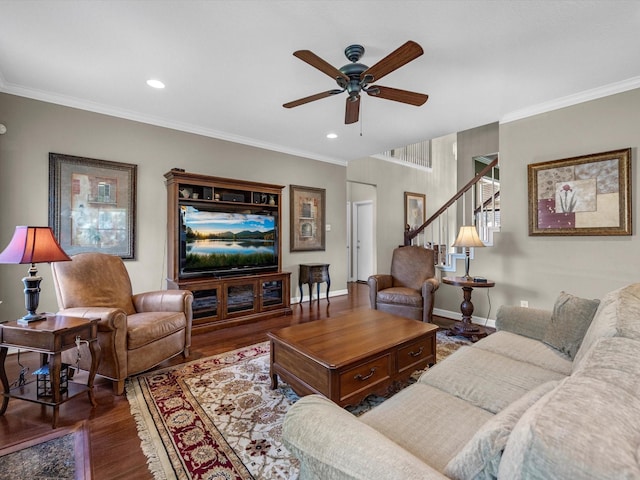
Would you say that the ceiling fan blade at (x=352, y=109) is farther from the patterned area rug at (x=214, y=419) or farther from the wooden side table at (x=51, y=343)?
the wooden side table at (x=51, y=343)

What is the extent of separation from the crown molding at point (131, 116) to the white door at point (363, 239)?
2643mm

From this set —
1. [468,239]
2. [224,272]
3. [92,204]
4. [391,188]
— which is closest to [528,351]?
[468,239]

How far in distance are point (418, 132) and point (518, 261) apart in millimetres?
2137

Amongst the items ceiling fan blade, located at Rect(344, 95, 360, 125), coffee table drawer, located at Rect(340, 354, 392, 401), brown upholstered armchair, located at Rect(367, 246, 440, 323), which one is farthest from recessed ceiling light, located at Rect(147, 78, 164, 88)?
brown upholstered armchair, located at Rect(367, 246, 440, 323)

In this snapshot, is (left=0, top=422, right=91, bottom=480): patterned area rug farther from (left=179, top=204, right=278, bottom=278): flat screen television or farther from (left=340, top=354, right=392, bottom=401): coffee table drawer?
(left=179, top=204, right=278, bottom=278): flat screen television

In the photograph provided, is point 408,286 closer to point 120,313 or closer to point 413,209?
point 120,313

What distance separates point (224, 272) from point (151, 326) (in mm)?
1679

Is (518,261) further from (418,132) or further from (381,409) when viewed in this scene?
(381,409)

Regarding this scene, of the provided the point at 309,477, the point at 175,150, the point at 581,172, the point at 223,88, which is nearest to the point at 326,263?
the point at 175,150

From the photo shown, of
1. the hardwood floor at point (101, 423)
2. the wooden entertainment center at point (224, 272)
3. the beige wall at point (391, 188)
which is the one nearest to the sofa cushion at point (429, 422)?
the hardwood floor at point (101, 423)

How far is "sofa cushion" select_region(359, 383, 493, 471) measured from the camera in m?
1.07

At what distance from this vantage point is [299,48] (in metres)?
2.40

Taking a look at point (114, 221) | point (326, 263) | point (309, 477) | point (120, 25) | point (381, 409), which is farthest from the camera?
point (326, 263)

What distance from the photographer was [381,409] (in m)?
1.36
